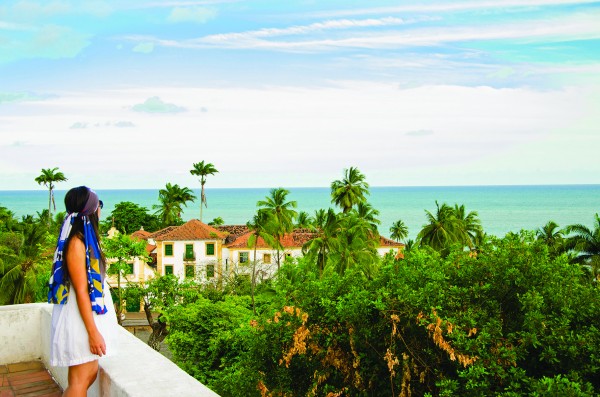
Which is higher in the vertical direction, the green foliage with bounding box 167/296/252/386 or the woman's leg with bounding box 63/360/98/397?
the woman's leg with bounding box 63/360/98/397

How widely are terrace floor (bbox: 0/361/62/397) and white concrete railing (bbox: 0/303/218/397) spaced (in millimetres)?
73

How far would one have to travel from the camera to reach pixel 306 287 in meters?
7.93

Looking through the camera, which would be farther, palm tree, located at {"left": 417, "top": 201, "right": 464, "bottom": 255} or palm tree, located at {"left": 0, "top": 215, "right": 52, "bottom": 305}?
palm tree, located at {"left": 417, "top": 201, "right": 464, "bottom": 255}

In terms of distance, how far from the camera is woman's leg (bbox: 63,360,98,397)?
12.1 feet

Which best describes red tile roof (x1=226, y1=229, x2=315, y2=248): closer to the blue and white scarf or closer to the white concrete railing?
the white concrete railing

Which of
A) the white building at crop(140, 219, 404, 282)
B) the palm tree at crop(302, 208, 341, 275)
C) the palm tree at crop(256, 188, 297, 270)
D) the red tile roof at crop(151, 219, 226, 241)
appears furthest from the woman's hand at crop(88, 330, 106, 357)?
the red tile roof at crop(151, 219, 226, 241)

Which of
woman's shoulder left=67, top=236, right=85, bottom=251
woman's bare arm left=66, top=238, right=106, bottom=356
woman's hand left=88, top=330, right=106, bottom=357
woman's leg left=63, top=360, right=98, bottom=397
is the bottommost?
woman's leg left=63, top=360, right=98, bottom=397

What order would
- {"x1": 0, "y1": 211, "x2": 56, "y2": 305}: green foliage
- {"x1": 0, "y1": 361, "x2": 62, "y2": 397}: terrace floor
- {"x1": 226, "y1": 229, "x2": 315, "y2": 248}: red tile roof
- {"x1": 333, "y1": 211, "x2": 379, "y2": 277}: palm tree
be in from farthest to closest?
{"x1": 226, "y1": 229, "x2": 315, "y2": 248}: red tile roof, {"x1": 333, "y1": 211, "x2": 379, "y2": 277}: palm tree, {"x1": 0, "y1": 211, "x2": 56, "y2": 305}: green foliage, {"x1": 0, "y1": 361, "x2": 62, "y2": 397}: terrace floor

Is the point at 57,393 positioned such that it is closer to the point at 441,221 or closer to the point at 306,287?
the point at 306,287

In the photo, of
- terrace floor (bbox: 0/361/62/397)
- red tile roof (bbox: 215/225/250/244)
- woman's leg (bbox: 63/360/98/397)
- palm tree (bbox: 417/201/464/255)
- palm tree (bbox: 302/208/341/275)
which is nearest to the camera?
woman's leg (bbox: 63/360/98/397)

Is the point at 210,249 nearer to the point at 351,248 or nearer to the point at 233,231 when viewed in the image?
the point at 233,231

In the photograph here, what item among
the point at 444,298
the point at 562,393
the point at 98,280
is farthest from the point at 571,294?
the point at 98,280

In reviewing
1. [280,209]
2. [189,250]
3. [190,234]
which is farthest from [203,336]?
[190,234]

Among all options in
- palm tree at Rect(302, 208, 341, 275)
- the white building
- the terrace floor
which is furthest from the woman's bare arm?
the white building
